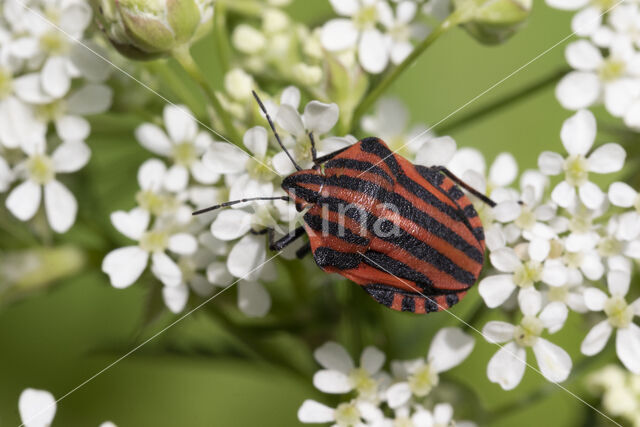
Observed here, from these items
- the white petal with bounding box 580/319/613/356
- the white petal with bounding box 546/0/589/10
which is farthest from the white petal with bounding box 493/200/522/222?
the white petal with bounding box 546/0/589/10

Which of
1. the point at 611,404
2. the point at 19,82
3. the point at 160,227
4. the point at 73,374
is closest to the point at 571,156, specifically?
the point at 611,404

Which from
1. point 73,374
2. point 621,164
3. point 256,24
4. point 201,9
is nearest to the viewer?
point 201,9

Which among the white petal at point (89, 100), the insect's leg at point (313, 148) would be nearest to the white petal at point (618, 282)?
the insect's leg at point (313, 148)

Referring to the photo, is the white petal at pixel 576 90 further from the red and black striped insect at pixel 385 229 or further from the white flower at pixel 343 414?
the white flower at pixel 343 414

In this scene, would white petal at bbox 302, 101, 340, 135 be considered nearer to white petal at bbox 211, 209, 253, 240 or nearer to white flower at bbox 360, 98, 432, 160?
white petal at bbox 211, 209, 253, 240

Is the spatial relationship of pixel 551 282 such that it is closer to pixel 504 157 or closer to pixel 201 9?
pixel 504 157

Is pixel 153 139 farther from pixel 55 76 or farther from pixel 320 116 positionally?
pixel 320 116

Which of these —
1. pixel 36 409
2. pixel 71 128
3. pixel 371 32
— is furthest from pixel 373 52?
pixel 36 409
